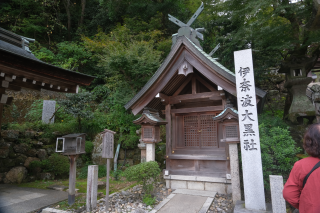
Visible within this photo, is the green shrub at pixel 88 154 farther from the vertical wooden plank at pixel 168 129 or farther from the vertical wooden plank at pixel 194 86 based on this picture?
the vertical wooden plank at pixel 194 86

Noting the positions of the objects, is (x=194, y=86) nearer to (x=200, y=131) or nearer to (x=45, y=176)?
(x=200, y=131)

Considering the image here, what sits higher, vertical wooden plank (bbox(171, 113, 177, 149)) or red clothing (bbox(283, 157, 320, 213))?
vertical wooden plank (bbox(171, 113, 177, 149))

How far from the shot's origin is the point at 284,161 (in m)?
4.62

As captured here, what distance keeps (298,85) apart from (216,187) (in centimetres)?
615

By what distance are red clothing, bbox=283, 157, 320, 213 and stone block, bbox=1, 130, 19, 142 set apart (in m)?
10.00

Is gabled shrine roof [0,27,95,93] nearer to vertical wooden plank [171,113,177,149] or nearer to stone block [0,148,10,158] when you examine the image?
vertical wooden plank [171,113,177,149]

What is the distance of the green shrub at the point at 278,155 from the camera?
4.59m

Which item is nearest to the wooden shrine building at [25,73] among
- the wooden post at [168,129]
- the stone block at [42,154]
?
the wooden post at [168,129]

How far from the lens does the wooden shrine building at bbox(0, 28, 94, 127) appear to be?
4230 millimetres

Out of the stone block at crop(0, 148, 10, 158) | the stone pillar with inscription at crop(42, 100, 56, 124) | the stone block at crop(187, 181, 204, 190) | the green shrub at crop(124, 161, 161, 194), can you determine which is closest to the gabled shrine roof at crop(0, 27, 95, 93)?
the green shrub at crop(124, 161, 161, 194)

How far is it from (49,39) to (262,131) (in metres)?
17.3

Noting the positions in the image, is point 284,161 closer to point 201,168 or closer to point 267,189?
point 267,189

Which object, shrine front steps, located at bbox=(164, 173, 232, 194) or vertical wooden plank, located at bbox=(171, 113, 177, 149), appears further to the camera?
vertical wooden plank, located at bbox=(171, 113, 177, 149)

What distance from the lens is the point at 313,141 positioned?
6.56ft
